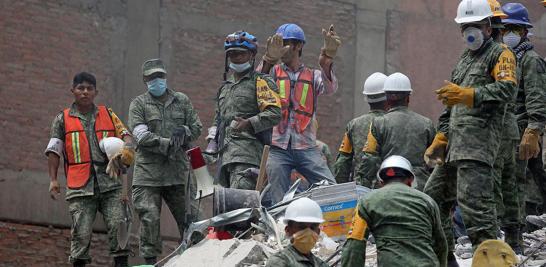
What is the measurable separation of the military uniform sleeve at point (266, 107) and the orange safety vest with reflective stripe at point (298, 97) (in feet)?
1.44

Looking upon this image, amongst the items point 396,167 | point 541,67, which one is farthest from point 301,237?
point 541,67

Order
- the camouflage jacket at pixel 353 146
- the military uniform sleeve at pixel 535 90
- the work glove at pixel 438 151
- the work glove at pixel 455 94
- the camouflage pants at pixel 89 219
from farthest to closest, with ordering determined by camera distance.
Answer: the camouflage jacket at pixel 353 146, the camouflage pants at pixel 89 219, the military uniform sleeve at pixel 535 90, the work glove at pixel 438 151, the work glove at pixel 455 94

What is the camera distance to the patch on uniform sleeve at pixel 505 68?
12.9 m

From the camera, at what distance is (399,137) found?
49.8ft

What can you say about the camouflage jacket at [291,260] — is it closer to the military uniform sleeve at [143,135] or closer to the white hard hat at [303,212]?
the white hard hat at [303,212]

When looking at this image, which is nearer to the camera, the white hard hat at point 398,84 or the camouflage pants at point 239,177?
the white hard hat at point 398,84

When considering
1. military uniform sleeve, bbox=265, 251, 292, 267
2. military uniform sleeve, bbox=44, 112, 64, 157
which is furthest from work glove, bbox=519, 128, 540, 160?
military uniform sleeve, bbox=44, 112, 64, 157

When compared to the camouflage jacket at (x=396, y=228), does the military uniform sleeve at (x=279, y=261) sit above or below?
below

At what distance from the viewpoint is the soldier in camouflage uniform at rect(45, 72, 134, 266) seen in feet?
52.7

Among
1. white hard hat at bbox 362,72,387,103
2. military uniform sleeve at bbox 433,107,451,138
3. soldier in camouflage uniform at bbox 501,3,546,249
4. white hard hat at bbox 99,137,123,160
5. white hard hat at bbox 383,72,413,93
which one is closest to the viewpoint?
military uniform sleeve at bbox 433,107,451,138

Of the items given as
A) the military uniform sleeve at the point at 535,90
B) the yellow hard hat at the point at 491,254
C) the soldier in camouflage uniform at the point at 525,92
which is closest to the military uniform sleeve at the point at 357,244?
the yellow hard hat at the point at 491,254

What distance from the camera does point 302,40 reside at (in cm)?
1670

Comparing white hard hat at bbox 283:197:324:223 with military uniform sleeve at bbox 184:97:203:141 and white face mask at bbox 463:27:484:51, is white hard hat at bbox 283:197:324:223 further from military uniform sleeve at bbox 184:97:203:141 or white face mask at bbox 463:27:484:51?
military uniform sleeve at bbox 184:97:203:141

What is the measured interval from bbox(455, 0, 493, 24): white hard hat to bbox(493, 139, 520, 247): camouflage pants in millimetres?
1128
